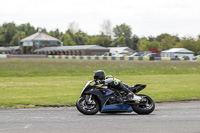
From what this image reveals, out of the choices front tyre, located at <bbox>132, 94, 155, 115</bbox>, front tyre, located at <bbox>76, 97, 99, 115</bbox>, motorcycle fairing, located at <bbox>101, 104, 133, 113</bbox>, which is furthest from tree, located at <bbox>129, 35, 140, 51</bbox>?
front tyre, located at <bbox>76, 97, 99, 115</bbox>

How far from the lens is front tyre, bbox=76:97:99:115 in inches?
476

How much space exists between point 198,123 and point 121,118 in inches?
96.0

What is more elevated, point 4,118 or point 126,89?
point 126,89

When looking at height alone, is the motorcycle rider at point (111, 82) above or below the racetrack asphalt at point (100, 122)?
above

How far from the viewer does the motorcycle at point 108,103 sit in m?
12.1

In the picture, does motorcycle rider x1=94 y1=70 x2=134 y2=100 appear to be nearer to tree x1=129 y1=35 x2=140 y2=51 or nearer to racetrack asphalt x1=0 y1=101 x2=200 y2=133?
racetrack asphalt x1=0 y1=101 x2=200 y2=133

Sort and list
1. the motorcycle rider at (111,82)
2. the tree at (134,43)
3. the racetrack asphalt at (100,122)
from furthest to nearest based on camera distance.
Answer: the tree at (134,43) → the motorcycle rider at (111,82) → the racetrack asphalt at (100,122)

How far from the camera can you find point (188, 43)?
12200cm

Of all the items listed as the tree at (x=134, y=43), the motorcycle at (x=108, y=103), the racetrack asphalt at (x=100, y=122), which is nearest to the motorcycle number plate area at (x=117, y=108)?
the motorcycle at (x=108, y=103)

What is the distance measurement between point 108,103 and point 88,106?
69 cm

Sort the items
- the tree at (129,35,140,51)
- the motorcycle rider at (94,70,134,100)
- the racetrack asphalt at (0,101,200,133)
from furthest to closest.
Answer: the tree at (129,35,140,51)
the motorcycle rider at (94,70,134,100)
the racetrack asphalt at (0,101,200,133)

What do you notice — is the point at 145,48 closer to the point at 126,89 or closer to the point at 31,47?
the point at 31,47

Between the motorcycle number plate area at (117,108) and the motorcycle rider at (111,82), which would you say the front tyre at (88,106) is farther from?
the motorcycle rider at (111,82)

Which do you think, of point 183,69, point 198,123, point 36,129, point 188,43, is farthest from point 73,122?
point 188,43
